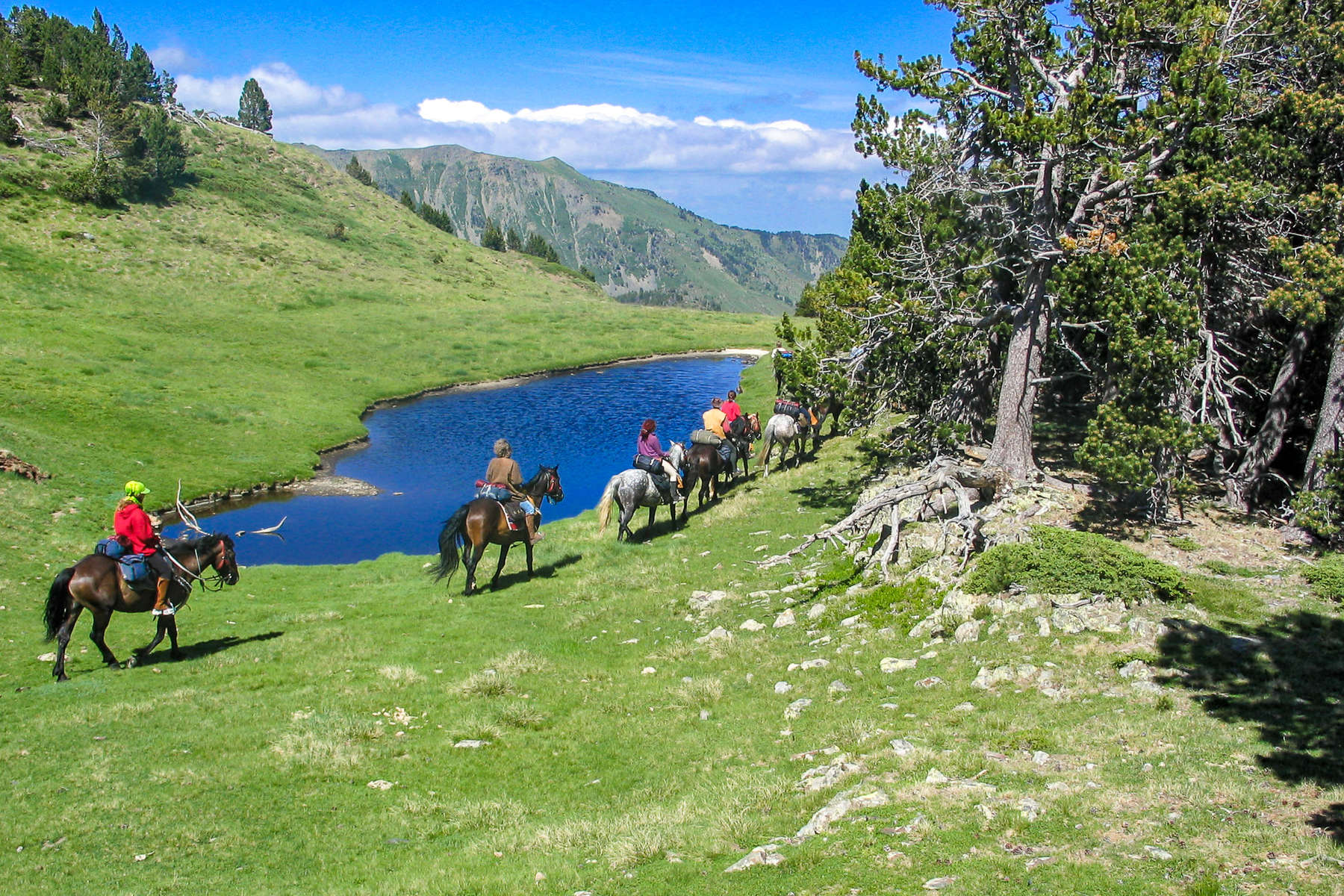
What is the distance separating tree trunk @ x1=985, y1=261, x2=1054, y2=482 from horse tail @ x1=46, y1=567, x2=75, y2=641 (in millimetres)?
22882

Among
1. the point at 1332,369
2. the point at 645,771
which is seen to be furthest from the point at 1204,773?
the point at 1332,369

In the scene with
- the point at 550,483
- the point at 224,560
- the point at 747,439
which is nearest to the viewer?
the point at 224,560

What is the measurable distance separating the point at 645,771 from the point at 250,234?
109 meters

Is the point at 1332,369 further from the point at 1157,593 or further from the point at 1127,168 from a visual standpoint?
the point at 1157,593

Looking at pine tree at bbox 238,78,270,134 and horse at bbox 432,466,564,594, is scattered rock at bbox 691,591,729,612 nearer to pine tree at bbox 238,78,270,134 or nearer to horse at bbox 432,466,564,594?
horse at bbox 432,466,564,594

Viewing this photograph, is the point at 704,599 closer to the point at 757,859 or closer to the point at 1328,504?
the point at 757,859

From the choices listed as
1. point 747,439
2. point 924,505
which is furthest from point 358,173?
point 924,505

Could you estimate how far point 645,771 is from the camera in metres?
12.9

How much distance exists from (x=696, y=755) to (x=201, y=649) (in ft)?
42.6

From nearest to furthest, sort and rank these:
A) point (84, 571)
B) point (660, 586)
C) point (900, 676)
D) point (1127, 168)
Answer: point (900, 676) → point (84, 571) → point (1127, 168) → point (660, 586)

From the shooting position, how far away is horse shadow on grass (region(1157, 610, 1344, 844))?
32.7 ft

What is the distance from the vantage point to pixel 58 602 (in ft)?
56.2

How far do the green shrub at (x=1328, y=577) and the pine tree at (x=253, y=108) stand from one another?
197 m

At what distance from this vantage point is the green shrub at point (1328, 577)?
15398 mm
